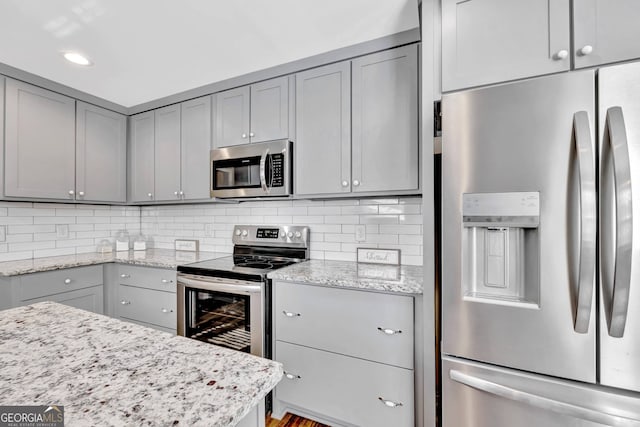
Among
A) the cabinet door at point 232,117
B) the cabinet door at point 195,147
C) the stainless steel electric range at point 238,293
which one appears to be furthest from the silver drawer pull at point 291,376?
the cabinet door at point 232,117

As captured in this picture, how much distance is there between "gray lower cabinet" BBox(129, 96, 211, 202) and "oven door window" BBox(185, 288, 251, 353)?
35.6 inches

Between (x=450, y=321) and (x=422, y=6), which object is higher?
(x=422, y=6)

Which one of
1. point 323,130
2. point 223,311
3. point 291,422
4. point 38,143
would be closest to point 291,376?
point 291,422

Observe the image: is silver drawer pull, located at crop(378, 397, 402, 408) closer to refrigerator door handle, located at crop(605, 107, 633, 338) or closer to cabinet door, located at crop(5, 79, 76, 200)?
refrigerator door handle, located at crop(605, 107, 633, 338)

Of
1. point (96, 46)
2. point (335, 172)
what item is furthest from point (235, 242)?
point (96, 46)

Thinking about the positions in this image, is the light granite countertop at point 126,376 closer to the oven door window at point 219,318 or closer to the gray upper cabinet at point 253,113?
the oven door window at point 219,318

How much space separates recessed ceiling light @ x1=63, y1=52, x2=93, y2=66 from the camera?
1898mm

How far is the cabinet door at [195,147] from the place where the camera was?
8.00 ft

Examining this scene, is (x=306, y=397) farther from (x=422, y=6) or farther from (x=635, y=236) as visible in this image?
(x=422, y=6)

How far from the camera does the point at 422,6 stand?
135 cm

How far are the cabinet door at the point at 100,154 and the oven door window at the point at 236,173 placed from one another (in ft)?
4.02

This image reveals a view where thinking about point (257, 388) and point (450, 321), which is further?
point (450, 321)

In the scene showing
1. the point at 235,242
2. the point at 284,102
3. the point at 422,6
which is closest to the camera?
the point at 422,6

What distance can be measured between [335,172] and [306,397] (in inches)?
55.2
